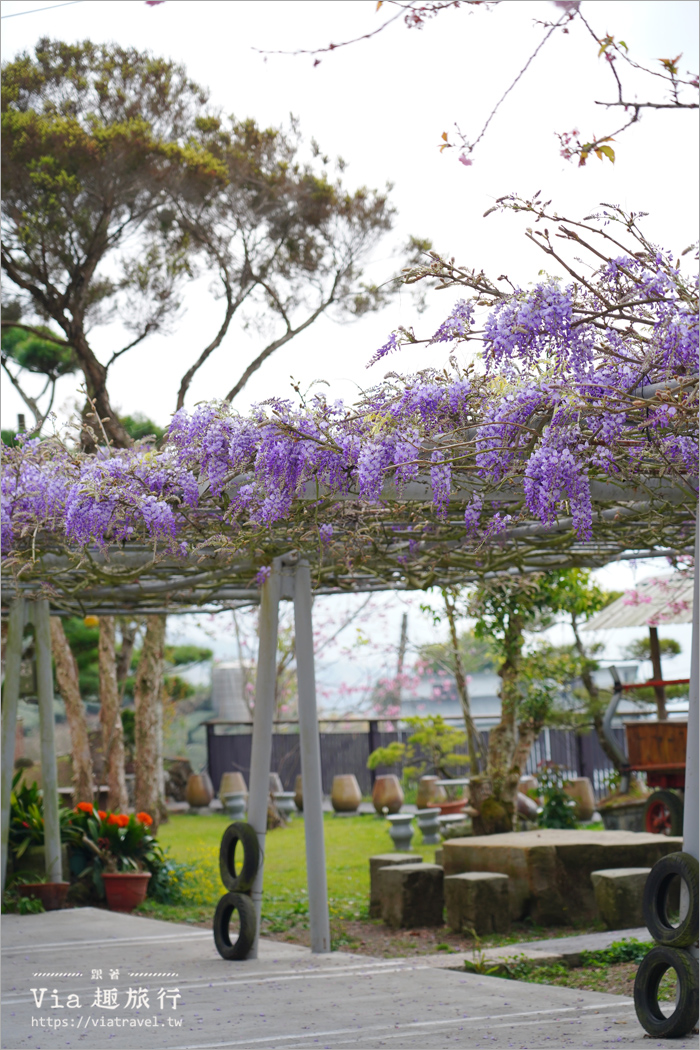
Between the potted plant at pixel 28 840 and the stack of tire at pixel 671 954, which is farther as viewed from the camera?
the potted plant at pixel 28 840

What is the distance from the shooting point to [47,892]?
309 inches

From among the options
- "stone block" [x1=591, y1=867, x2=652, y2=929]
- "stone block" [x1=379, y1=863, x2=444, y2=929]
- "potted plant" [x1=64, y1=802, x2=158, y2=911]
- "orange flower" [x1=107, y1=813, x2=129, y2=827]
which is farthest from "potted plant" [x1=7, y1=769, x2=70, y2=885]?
"stone block" [x1=591, y1=867, x2=652, y2=929]

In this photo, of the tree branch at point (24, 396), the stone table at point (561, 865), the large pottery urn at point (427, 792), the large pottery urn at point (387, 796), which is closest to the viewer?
the stone table at point (561, 865)

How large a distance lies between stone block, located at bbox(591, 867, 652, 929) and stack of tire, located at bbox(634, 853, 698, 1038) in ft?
8.67

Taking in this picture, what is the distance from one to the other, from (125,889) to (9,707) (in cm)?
183

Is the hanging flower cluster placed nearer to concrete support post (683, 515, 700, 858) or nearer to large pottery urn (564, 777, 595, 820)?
concrete support post (683, 515, 700, 858)

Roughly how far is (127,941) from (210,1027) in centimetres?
244

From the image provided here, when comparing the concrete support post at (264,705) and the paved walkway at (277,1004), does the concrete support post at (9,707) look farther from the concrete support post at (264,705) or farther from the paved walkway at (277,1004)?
the concrete support post at (264,705)

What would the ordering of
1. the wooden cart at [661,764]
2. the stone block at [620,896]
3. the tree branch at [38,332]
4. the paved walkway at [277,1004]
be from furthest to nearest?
1. the tree branch at [38,332]
2. the wooden cart at [661,764]
3. the stone block at [620,896]
4. the paved walkway at [277,1004]

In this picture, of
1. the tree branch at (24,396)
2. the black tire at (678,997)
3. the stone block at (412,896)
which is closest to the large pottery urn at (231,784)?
the tree branch at (24,396)

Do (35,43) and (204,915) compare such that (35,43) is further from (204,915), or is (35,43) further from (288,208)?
(204,915)

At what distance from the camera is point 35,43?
A: 10461 mm

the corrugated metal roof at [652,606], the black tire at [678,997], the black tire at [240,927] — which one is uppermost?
the corrugated metal roof at [652,606]

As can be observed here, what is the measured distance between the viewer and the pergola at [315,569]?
4203 mm
